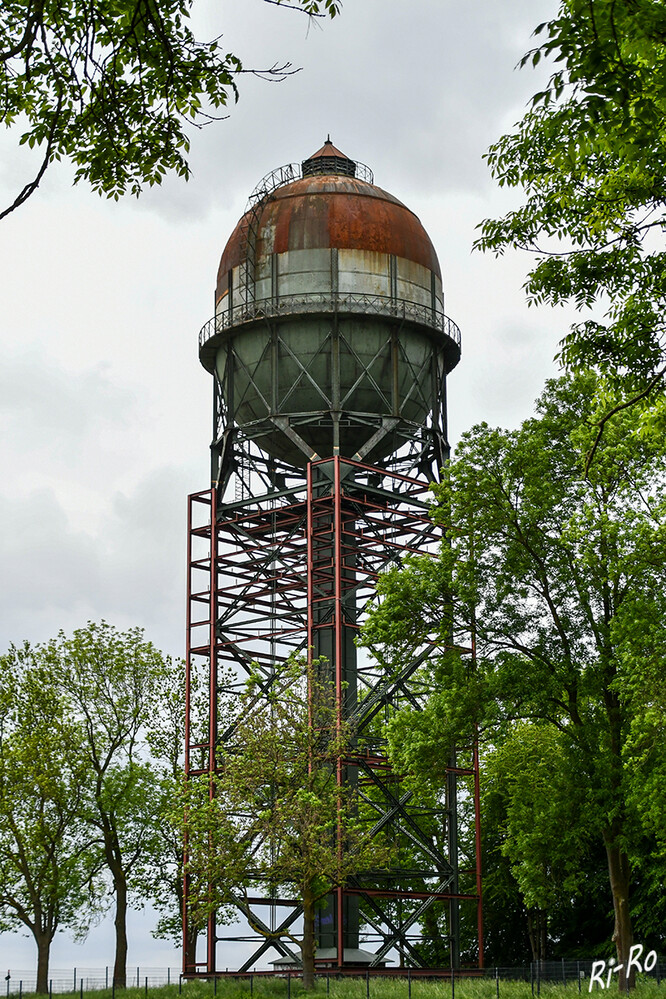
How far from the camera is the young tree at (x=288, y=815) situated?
112 feet

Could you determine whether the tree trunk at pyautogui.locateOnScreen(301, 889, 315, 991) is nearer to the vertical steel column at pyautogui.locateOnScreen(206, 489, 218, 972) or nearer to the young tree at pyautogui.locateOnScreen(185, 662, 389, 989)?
the young tree at pyautogui.locateOnScreen(185, 662, 389, 989)

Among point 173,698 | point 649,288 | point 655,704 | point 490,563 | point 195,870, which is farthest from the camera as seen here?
point 173,698

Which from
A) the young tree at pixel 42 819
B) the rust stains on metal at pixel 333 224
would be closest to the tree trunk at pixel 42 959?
the young tree at pixel 42 819

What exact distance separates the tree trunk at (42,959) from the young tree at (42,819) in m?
0.03

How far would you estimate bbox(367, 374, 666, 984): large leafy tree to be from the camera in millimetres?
27500

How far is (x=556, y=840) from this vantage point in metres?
31.2

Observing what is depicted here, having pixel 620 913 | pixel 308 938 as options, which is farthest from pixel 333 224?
pixel 620 913

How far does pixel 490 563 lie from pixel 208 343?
63.0 ft

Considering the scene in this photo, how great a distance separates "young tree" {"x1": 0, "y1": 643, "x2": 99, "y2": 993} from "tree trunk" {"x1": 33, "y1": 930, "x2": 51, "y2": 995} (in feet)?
0.10

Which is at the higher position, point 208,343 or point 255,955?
point 208,343

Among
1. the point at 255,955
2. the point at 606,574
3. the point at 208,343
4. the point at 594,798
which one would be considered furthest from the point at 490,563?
the point at 208,343

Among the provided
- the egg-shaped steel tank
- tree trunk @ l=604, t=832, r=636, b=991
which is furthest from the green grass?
the egg-shaped steel tank

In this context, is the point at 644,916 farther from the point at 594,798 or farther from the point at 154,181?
the point at 154,181

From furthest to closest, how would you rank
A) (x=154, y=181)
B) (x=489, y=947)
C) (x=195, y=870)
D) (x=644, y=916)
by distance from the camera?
(x=489, y=947) < (x=644, y=916) < (x=195, y=870) < (x=154, y=181)
